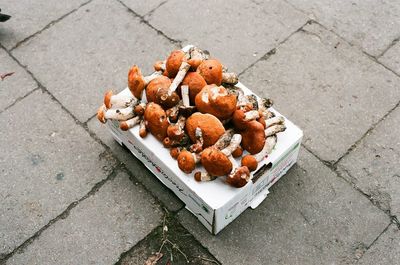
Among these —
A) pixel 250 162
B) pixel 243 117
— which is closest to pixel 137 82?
pixel 243 117

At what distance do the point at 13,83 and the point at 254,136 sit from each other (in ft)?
7.17

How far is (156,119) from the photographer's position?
8.55ft

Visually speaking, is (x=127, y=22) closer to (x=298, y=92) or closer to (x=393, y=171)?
(x=298, y=92)

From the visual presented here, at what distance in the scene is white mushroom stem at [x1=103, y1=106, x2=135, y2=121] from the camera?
2.78 metres

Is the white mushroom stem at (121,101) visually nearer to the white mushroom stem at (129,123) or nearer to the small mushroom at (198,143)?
the white mushroom stem at (129,123)

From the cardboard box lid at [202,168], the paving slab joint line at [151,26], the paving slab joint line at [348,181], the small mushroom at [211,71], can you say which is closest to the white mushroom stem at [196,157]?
the cardboard box lid at [202,168]

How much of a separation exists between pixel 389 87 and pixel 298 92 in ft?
2.38

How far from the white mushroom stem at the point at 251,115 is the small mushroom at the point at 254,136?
28 millimetres

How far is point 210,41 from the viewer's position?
3.95 metres

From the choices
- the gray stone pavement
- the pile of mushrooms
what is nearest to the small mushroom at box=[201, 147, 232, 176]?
the pile of mushrooms

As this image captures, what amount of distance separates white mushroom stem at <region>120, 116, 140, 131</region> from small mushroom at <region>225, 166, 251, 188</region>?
0.70m

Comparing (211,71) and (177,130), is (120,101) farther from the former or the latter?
(211,71)

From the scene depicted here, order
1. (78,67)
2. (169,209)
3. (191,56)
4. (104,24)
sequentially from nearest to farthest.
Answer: (191,56)
(169,209)
(78,67)
(104,24)

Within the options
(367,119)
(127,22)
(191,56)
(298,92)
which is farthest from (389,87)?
(127,22)
